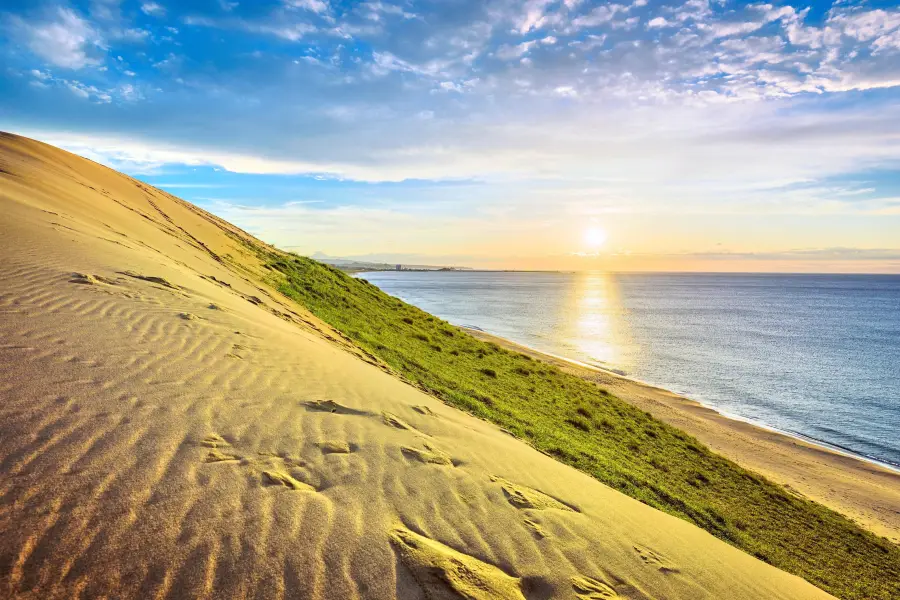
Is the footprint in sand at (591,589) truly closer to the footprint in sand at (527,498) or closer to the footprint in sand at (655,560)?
the footprint in sand at (655,560)

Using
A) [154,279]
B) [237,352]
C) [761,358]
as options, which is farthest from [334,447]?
[761,358]

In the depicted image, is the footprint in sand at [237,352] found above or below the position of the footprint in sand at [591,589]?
above

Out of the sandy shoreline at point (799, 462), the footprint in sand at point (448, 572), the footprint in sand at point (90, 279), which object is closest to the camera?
the footprint in sand at point (448, 572)

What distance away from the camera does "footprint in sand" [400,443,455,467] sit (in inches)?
225

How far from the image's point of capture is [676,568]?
5.14 m

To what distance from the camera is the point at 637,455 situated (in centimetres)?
1418

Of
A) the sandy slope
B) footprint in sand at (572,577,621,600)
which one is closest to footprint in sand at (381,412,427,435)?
the sandy slope

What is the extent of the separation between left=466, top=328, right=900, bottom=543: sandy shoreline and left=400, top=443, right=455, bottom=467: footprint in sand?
15509mm

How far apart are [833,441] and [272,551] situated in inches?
1134

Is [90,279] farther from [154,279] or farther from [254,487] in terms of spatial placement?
[254,487]

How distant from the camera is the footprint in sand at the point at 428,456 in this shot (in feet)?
18.8

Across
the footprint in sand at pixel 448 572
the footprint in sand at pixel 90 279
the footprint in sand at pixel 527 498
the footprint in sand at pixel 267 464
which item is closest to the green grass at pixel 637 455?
the footprint in sand at pixel 527 498

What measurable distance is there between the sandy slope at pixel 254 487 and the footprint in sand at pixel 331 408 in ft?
0.11

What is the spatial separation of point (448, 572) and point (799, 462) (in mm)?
22127
